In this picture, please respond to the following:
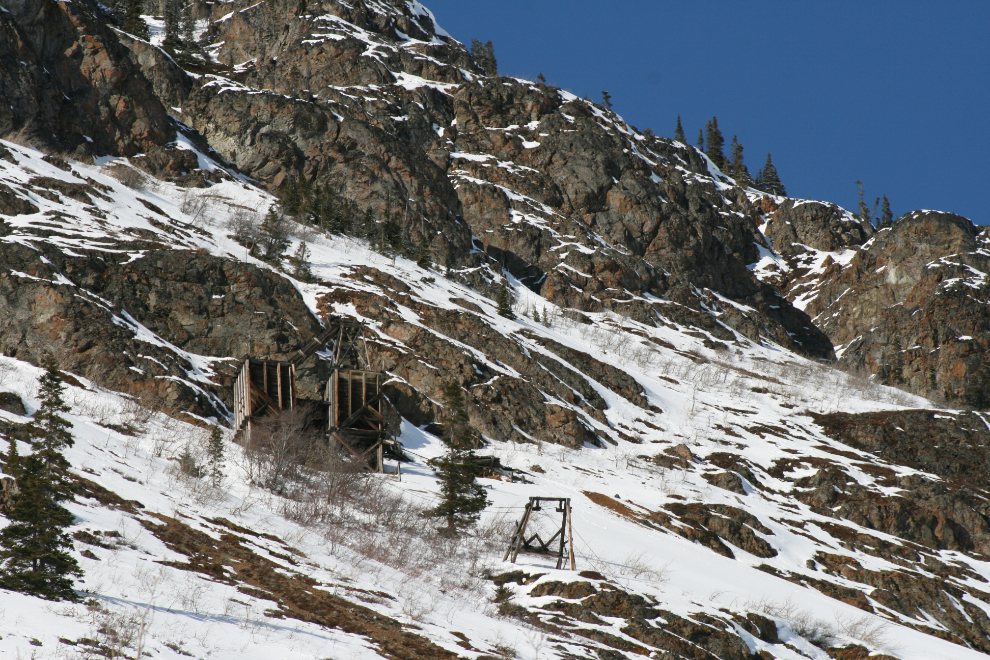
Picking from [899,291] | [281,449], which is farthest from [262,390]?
[899,291]

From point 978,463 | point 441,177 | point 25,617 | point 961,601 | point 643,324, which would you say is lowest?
point 961,601

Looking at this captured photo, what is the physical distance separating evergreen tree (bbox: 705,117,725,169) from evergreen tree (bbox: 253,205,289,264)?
5336 inches

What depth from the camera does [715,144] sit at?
183625 millimetres

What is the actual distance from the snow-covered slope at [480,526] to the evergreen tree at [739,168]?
96916 mm

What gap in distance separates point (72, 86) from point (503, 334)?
5360cm

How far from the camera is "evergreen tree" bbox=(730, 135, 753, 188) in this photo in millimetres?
168125

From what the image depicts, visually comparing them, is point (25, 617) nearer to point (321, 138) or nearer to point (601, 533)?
point (601, 533)

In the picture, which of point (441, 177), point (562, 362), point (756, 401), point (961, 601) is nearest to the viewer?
point (961, 601)

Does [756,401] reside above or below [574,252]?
below

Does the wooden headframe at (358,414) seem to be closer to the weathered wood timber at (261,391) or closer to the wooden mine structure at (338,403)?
the wooden mine structure at (338,403)

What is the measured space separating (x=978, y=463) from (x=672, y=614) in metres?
51.9

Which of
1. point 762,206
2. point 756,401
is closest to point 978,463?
point 756,401

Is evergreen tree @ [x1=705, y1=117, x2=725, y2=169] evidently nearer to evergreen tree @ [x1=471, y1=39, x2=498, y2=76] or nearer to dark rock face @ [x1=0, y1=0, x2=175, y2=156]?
evergreen tree @ [x1=471, y1=39, x2=498, y2=76]

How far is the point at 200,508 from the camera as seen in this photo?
20.2 m
